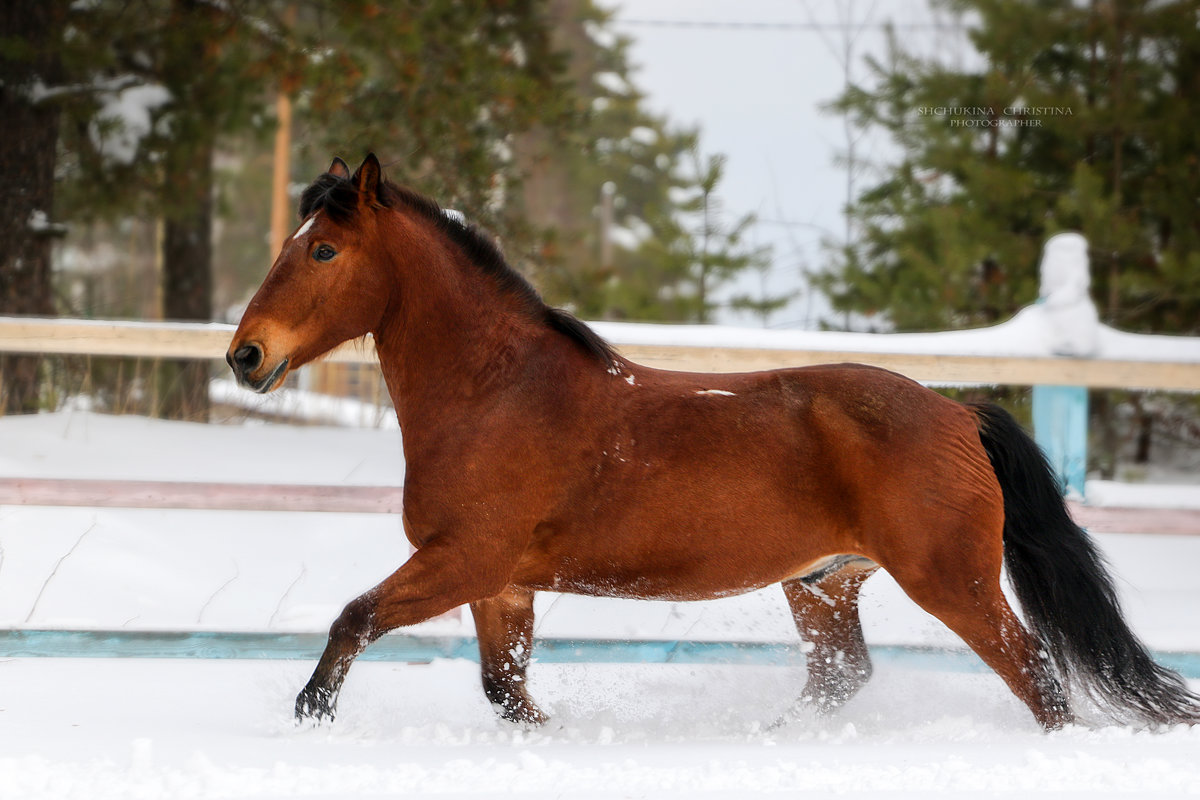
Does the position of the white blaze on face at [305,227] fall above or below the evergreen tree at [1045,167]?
below

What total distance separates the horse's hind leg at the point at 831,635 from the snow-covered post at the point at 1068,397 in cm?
137

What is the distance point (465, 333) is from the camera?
3271 millimetres

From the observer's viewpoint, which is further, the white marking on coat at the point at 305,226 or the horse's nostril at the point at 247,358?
the white marking on coat at the point at 305,226

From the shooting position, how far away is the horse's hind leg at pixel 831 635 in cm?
364

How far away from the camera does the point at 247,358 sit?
3.00 meters

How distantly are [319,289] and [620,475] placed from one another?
105cm

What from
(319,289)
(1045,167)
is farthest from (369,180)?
(1045,167)

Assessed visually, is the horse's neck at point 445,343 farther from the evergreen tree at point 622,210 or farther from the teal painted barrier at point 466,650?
the evergreen tree at point 622,210

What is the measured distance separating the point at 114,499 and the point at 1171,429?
8.45 m

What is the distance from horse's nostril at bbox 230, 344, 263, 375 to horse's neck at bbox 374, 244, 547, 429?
413mm

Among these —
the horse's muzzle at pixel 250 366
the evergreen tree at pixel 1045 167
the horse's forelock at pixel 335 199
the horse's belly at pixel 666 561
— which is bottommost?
the horse's belly at pixel 666 561

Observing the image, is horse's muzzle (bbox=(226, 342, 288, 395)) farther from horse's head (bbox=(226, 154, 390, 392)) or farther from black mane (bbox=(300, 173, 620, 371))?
black mane (bbox=(300, 173, 620, 371))

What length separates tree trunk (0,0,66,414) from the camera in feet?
25.1

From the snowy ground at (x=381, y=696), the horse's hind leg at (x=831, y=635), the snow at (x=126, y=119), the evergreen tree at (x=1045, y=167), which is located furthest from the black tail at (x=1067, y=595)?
the snow at (x=126, y=119)
